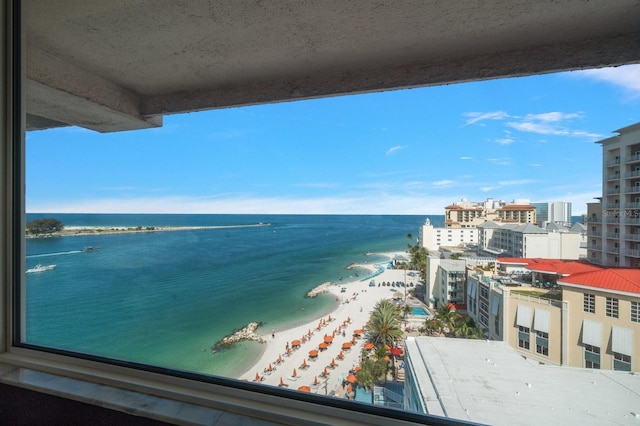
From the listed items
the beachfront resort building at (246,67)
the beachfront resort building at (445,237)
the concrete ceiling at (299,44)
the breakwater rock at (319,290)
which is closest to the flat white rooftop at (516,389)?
the beachfront resort building at (246,67)

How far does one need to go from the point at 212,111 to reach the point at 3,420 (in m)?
1.43

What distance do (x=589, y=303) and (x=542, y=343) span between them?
9.6 inches

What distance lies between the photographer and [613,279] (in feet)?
3.26

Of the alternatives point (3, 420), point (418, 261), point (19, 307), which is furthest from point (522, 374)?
point (19, 307)

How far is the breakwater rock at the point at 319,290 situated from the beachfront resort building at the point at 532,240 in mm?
2389

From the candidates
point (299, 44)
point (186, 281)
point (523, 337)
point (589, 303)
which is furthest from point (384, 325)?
point (186, 281)

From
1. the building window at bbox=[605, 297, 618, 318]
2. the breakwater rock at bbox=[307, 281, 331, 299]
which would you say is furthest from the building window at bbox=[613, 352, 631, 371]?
the breakwater rock at bbox=[307, 281, 331, 299]

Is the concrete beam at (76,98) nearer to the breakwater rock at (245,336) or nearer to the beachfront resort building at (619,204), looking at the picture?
the breakwater rock at (245,336)

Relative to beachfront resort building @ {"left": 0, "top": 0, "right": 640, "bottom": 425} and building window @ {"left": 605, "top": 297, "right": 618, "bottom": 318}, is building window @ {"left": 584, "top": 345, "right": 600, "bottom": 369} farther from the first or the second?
building window @ {"left": 605, "top": 297, "right": 618, "bottom": 318}

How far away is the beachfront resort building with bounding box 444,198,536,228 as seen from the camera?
1.33 meters

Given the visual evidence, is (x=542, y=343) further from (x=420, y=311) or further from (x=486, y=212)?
(x=420, y=311)

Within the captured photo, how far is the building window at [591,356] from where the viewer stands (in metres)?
1.04

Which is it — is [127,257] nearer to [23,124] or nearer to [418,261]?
[23,124]

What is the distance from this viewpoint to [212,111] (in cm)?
149
